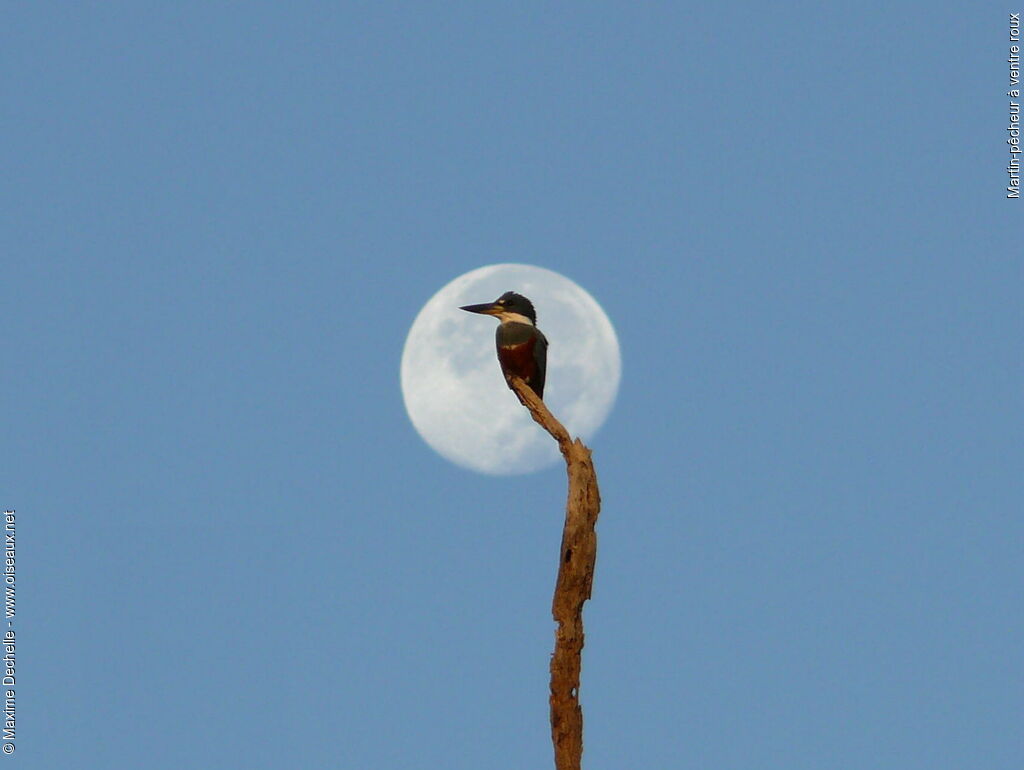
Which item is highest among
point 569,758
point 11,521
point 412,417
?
point 412,417

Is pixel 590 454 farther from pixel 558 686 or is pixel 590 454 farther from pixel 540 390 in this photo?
pixel 558 686

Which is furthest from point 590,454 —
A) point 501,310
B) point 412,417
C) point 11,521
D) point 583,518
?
point 11,521

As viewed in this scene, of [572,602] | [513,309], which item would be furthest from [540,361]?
[572,602]

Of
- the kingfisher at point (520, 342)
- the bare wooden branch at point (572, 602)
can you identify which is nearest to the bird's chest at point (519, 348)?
the kingfisher at point (520, 342)

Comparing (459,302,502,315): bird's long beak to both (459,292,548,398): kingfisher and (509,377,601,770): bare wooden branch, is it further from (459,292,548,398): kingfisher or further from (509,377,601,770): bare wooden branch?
(509,377,601,770): bare wooden branch

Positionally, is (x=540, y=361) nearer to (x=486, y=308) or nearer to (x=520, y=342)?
(x=520, y=342)

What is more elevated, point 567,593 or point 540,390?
point 540,390

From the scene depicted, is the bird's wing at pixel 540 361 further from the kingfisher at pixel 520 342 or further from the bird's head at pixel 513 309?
the bird's head at pixel 513 309
